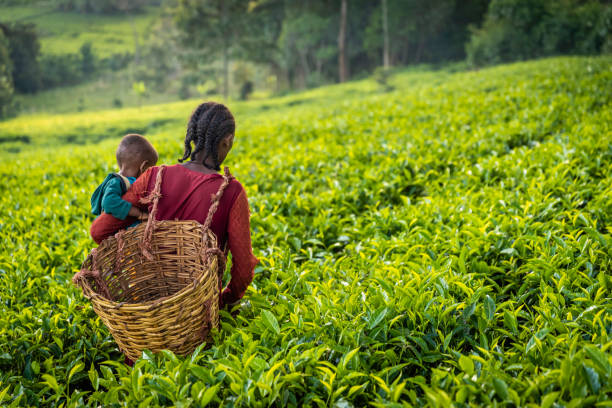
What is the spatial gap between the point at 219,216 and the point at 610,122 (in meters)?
5.62

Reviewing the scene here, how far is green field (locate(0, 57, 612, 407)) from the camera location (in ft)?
5.39

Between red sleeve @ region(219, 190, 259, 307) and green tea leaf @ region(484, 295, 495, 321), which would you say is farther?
red sleeve @ region(219, 190, 259, 307)

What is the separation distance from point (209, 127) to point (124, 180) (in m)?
0.74

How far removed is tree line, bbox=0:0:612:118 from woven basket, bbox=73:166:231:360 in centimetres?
2759

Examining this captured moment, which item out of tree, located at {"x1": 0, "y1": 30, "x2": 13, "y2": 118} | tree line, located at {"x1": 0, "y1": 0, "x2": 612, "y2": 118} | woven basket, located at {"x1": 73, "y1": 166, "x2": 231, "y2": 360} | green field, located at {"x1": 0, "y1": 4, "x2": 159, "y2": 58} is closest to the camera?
woven basket, located at {"x1": 73, "y1": 166, "x2": 231, "y2": 360}

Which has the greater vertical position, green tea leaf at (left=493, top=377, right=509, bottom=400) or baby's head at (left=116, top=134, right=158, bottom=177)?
baby's head at (left=116, top=134, right=158, bottom=177)

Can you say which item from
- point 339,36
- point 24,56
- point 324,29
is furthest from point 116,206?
point 24,56

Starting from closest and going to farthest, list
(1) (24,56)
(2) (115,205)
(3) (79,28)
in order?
1. (2) (115,205)
2. (1) (24,56)
3. (3) (79,28)

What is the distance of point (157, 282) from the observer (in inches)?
95.4

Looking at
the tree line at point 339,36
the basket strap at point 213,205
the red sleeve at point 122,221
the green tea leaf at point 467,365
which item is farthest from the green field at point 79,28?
the green tea leaf at point 467,365

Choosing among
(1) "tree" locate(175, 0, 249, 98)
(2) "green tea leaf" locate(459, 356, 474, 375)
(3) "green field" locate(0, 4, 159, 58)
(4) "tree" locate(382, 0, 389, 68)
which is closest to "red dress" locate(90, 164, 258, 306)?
(2) "green tea leaf" locate(459, 356, 474, 375)

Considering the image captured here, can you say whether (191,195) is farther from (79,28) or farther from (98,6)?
(98,6)

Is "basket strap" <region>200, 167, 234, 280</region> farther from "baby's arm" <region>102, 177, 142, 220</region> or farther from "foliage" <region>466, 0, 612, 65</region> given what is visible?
"foliage" <region>466, 0, 612, 65</region>

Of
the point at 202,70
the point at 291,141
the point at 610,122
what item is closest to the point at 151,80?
the point at 202,70
